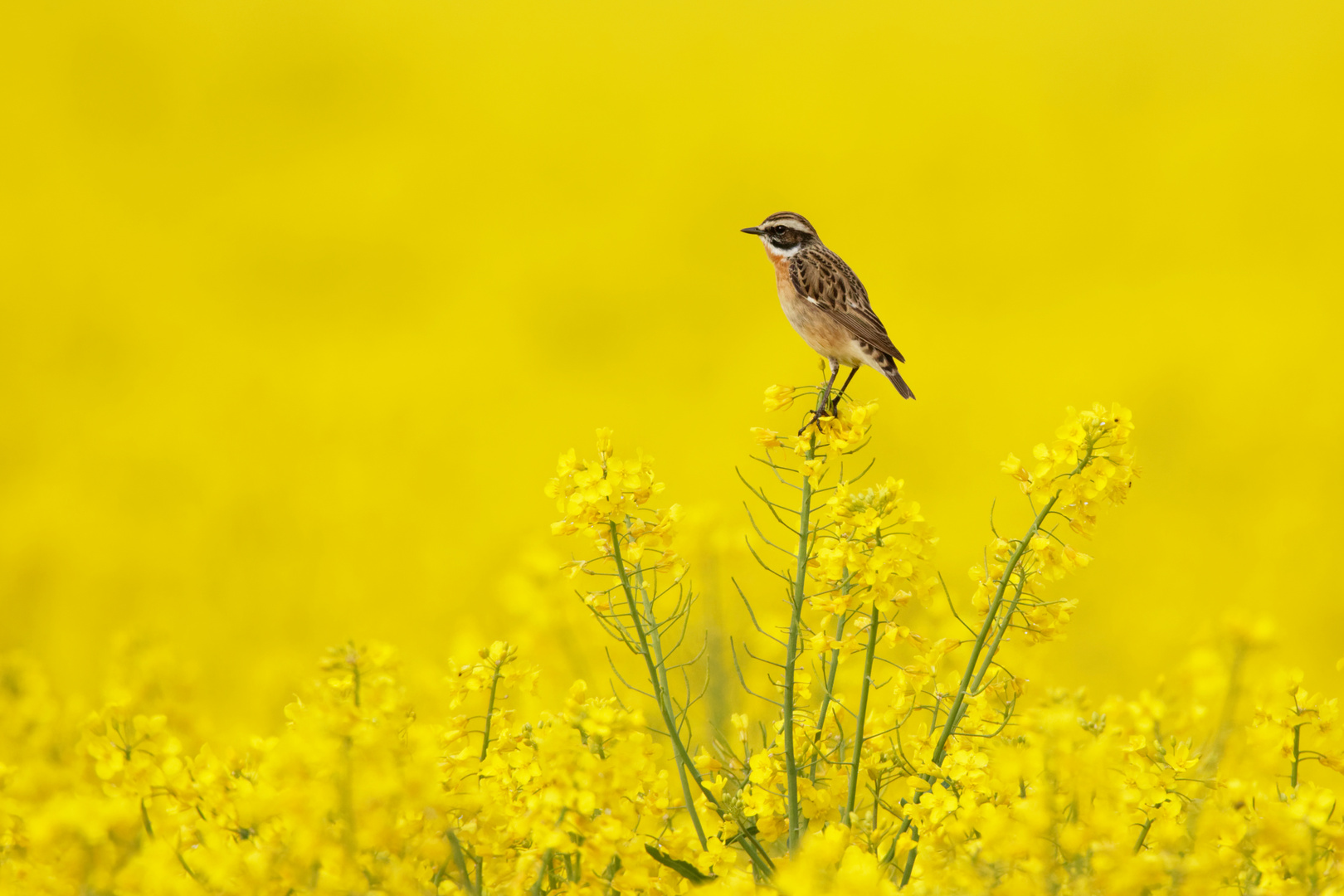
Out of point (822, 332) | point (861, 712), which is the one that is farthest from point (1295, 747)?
point (822, 332)

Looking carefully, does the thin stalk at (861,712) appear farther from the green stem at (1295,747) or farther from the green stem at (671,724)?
the green stem at (1295,747)

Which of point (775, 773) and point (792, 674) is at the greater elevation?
point (792, 674)

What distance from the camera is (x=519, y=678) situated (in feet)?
7.72

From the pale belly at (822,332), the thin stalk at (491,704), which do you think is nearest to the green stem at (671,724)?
the thin stalk at (491,704)

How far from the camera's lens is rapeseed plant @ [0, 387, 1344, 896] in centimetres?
173

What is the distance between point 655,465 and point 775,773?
2.75 m

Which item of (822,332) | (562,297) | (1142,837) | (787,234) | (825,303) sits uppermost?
(562,297)

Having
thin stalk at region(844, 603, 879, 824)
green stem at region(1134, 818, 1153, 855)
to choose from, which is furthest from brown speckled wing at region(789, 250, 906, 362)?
green stem at region(1134, 818, 1153, 855)

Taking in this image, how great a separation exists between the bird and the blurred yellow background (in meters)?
2.47

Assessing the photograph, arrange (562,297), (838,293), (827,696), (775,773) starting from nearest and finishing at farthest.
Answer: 1. (775,773)
2. (827,696)
3. (838,293)
4. (562,297)

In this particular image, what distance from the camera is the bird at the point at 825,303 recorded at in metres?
3.66

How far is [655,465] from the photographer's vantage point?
16.2ft

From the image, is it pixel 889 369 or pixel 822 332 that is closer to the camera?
pixel 889 369

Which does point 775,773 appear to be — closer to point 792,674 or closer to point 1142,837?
point 792,674
